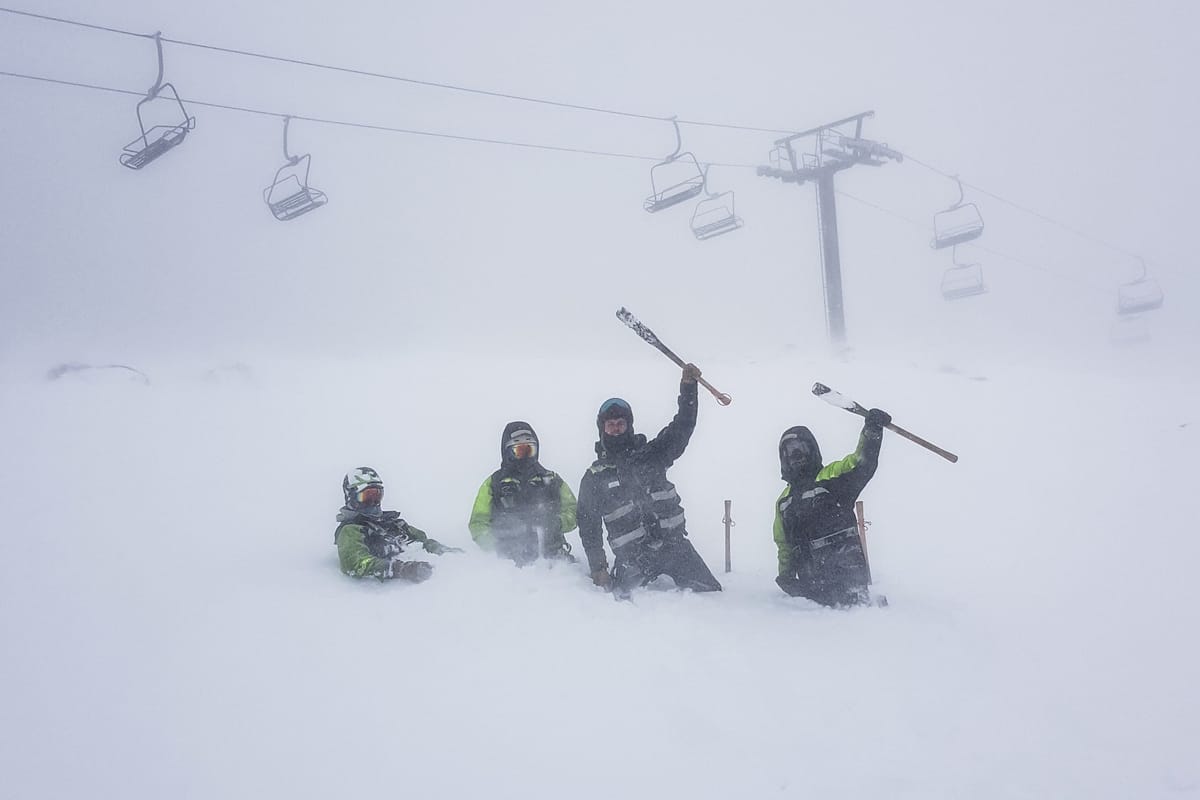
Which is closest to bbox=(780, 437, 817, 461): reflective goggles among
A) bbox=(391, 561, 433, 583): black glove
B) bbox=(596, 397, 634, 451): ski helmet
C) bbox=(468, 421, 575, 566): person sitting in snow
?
bbox=(596, 397, 634, 451): ski helmet

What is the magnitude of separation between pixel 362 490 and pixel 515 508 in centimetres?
124

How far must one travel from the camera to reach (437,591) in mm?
5164

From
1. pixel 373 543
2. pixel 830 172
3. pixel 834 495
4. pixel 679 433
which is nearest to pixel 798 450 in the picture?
pixel 834 495

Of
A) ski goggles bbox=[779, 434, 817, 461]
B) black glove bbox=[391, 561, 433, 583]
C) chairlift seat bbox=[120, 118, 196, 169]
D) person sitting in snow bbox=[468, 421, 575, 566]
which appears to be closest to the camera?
black glove bbox=[391, 561, 433, 583]

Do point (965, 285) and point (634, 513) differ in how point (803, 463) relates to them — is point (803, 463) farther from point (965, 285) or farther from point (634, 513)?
point (965, 285)

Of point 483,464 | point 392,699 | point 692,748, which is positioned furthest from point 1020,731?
point 483,464

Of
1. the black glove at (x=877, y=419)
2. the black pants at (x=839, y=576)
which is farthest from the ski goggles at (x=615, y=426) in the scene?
the black glove at (x=877, y=419)

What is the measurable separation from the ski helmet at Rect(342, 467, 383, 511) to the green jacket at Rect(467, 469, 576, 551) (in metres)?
0.80

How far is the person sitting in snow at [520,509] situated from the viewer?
611 centimetres

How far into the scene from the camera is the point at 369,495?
5828 millimetres

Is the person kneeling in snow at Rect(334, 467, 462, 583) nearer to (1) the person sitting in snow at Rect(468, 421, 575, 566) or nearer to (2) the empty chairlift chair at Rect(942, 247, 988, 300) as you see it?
(1) the person sitting in snow at Rect(468, 421, 575, 566)

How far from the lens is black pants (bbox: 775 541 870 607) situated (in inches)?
216

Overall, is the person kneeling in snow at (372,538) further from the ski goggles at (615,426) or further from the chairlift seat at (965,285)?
the chairlift seat at (965,285)

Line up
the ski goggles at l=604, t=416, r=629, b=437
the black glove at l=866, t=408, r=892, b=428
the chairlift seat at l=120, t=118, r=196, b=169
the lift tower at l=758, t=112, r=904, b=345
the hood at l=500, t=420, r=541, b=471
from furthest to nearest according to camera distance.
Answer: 1. the lift tower at l=758, t=112, r=904, b=345
2. the chairlift seat at l=120, t=118, r=196, b=169
3. the hood at l=500, t=420, r=541, b=471
4. the ski goggles at l=604, t=416, r=629, b=437
5. the black glove at l=866, t=408, r=892, b=428
